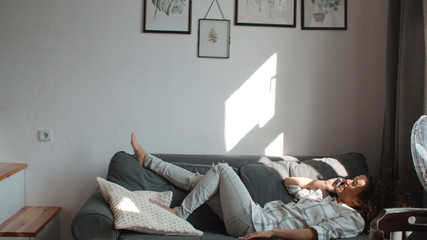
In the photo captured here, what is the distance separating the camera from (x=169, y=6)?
2605 mm

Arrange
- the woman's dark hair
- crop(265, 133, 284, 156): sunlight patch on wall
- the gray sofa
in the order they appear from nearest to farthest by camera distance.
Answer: the woman's dark hair < the gray sofa < crop(265, 133, 284, 156): sunlight patch on wall

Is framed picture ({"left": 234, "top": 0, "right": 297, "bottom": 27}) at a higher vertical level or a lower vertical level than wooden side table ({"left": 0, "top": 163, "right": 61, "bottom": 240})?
higher

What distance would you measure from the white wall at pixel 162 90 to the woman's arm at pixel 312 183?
51cm

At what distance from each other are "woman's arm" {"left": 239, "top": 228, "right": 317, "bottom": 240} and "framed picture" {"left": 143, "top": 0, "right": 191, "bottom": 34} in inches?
60.8

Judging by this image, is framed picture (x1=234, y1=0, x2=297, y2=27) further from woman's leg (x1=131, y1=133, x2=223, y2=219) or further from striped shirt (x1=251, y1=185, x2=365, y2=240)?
striped shirt (x1=251, y1=185, x2=365, y2=240)

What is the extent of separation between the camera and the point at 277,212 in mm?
2072

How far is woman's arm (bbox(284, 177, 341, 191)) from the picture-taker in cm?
220

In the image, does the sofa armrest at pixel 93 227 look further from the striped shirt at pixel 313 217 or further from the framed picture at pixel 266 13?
the framed picture at pixel 266 13

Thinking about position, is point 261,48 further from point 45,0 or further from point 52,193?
point 52,193

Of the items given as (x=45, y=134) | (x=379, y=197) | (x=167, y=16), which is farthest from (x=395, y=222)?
(x=45, y=134)

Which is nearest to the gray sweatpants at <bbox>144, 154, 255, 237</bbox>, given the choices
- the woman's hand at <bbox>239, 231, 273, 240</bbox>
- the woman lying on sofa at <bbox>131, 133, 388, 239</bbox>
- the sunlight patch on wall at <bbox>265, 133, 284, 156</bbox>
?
the woman lying on sofa at <bbox>131, 133, 388, 239</bbox>

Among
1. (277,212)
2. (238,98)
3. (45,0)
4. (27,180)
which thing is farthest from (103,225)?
(45,0)

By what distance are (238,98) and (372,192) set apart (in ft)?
3.76

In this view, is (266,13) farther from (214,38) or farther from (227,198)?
(227,198)
